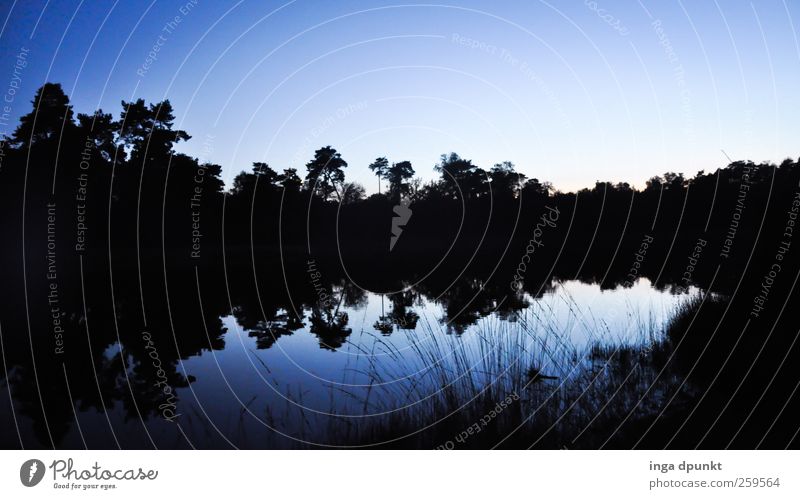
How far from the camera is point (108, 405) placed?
26.6 ft

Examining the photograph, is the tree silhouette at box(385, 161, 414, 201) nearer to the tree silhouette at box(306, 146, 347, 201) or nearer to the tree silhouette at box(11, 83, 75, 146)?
the tree silhouette at box(306, 146, 347, 201)

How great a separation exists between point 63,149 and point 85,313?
1126 cm

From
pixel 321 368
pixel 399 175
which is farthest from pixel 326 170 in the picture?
pixel 321 368

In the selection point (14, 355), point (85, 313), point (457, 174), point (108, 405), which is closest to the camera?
point (108, 405)

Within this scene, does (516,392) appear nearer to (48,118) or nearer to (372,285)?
(372,285)

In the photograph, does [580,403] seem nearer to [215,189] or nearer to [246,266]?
[215,189]
